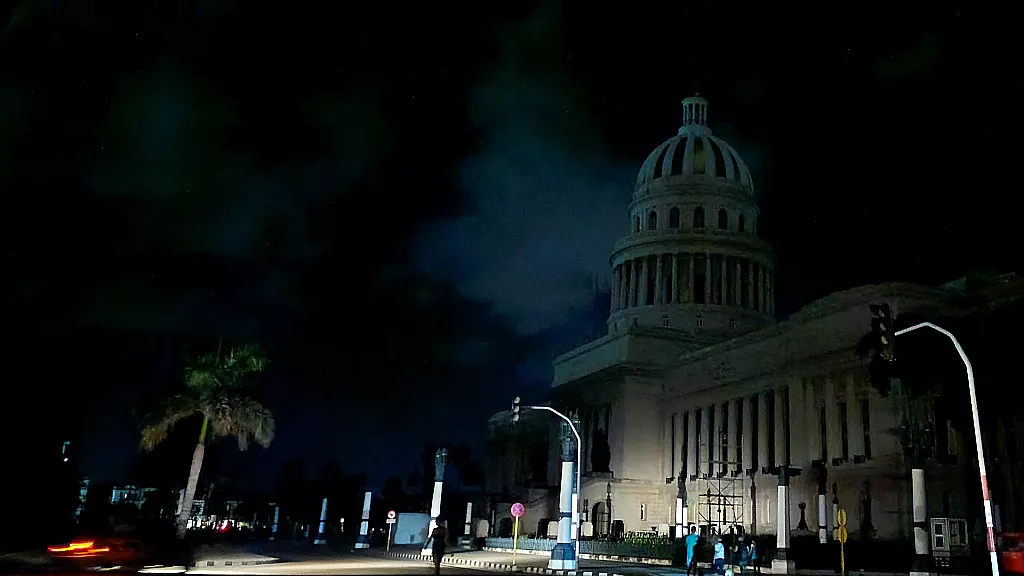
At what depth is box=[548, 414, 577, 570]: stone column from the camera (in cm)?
3091

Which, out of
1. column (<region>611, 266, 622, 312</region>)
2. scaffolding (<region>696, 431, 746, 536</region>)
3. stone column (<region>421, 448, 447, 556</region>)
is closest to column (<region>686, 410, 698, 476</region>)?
scaffolding (<region>696, 431, 746, 536</region>)

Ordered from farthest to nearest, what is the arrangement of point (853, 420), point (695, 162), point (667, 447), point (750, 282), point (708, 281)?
1. point (695, 162)
2. point (750, 282)
3. point (708, 281)
4. point (667, 447)
5. point (853, 420)

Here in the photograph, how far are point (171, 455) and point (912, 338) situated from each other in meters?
51.4

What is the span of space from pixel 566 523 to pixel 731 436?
35.2 metres

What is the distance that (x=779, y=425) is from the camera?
5916 cm

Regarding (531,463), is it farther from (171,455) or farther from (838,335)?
(838,335)

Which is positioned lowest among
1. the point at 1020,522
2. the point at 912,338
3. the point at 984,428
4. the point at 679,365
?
the point at 1020,522

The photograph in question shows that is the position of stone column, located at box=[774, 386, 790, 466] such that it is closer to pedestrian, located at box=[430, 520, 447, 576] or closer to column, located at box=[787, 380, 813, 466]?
column, located at box=[787, 380, 813, 466]

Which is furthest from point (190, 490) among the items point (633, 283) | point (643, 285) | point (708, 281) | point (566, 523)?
point (708, 281)

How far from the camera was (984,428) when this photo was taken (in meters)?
38.0

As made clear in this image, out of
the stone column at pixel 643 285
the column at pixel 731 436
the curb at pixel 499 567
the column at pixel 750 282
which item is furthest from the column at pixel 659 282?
the curb at pixel 499 567

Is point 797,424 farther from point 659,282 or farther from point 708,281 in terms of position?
point 659,282

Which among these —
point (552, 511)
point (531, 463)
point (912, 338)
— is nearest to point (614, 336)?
point (552, 511)

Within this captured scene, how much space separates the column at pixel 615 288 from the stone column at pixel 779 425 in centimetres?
3088
